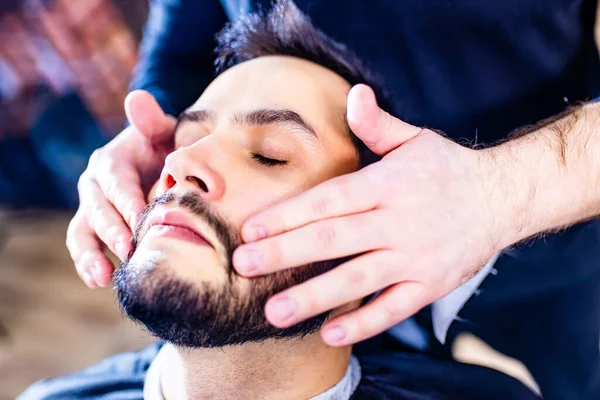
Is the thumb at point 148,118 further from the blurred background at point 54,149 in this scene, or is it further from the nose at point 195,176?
the blurred background at point 54,149

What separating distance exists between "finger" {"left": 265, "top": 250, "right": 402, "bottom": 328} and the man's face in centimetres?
12

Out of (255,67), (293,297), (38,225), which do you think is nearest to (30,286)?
A: (38,225)

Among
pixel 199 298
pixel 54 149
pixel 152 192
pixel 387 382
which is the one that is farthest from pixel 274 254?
pixel 54 149

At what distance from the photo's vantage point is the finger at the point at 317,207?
2.31 feet

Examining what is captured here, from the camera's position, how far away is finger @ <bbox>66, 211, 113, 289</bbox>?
0.91 m

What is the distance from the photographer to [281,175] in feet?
2.84

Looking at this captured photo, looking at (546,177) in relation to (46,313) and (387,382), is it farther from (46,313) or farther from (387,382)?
(46,313)

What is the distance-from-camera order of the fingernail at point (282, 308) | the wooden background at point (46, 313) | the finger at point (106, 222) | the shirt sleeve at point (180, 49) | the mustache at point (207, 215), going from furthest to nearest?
the wooden background at point (46, 313) → the shirt sleeve at point (180, 49) → the finger at point (106, 222) → the mustache at point (207, 215) → the fingernail at point (282, 308)

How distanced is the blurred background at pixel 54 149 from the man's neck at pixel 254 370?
4.28 feet

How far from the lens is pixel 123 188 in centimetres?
95

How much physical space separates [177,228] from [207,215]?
0.05 metres

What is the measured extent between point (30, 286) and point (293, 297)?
2.14m

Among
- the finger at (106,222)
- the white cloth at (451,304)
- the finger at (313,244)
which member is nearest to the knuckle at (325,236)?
the finger at (313,244)

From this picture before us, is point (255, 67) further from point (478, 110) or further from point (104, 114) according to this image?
point (104, 114)
